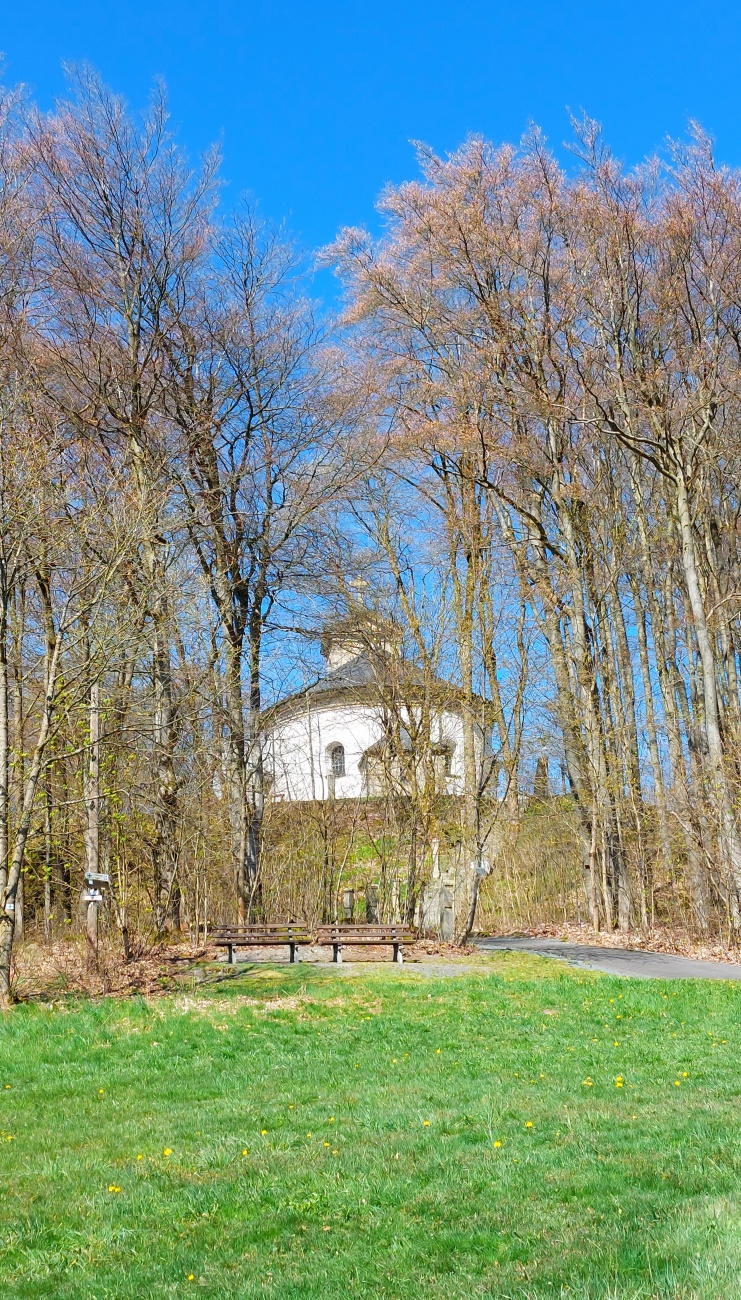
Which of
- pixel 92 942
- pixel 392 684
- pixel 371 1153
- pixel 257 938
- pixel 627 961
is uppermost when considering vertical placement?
pixel 392 684

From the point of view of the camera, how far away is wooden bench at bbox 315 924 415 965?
14906mm

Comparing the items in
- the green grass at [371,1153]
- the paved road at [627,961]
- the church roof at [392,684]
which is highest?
the church roof at [392,684]

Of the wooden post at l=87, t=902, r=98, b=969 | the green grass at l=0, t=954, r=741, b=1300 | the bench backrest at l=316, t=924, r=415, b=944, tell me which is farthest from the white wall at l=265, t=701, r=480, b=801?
the green grass at l=0, t=954, r=741, b=1300

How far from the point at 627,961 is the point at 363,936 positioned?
4.05 m

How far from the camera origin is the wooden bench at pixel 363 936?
A: 587 inches

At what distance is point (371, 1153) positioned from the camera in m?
5.67

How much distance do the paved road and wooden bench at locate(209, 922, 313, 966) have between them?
3320 mm

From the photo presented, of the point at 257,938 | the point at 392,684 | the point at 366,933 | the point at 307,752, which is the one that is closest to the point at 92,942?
the point at 257,938

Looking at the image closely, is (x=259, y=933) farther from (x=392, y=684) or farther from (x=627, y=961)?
(x=627, y=961)

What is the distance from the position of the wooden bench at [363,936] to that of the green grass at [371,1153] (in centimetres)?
394

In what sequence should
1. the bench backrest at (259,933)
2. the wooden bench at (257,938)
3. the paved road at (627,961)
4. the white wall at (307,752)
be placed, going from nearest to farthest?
the paved road at (627,961) < the wooden bench at (257,938) < the bench backrest at (259,933) < the white wall at (307,752)

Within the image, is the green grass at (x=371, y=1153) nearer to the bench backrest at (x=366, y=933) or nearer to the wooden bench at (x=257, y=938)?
the wooden bench at (x=257, y=938)

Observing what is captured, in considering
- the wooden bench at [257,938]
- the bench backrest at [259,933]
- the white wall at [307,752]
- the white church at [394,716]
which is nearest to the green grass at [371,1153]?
the wooden bench at [257,938]

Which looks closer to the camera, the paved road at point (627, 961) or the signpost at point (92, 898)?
the signpost at point (92, 898)
